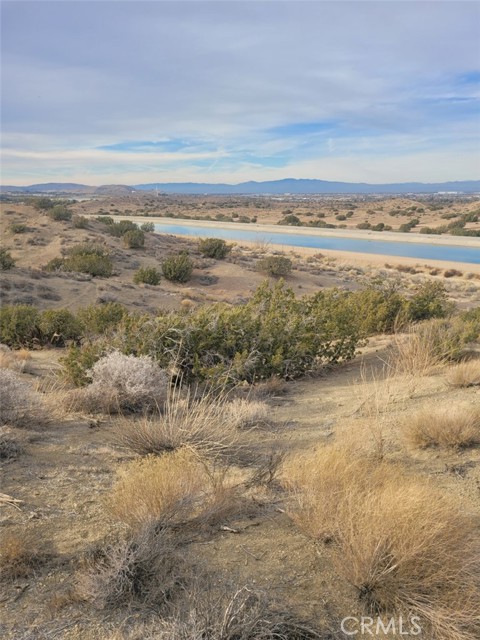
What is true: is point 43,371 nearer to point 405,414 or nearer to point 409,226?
point 405,414

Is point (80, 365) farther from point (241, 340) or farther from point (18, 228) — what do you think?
point (18, 228)

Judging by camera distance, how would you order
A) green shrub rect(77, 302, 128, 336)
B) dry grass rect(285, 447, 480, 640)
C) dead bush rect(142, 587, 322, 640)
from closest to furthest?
dead bush rect(142, 587, 322, 640)
dry grass rect(285, 447, 480, 640)
green shrub rect(77, 302, 128, 336)

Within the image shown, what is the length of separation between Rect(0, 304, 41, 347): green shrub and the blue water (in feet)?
110

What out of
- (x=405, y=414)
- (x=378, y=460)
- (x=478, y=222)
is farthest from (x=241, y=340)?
(x=478, y=222)

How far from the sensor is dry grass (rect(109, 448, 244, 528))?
322cm

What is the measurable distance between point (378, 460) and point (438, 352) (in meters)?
4.73

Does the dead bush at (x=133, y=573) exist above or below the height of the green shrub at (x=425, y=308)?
above

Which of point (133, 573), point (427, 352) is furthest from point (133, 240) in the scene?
point (133, 573)

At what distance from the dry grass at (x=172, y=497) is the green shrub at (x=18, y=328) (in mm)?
9523

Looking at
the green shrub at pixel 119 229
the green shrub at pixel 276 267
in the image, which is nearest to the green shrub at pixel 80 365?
the green shrub at pixel 276 267

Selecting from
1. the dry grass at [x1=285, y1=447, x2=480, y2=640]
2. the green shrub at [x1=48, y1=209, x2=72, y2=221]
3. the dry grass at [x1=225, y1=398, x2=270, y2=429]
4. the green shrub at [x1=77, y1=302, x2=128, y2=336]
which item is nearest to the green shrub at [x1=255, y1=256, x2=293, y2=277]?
the green shrub at [x1=77, y1=302, x2=128, y2=336]

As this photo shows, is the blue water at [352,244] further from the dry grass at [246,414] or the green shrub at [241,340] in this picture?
the dry grass at [246,414]

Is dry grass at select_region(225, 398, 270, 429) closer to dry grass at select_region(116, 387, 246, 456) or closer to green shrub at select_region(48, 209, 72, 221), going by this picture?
dry grass at select_region(116, 387, 246, 456)

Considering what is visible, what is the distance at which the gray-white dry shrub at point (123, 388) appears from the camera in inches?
234
